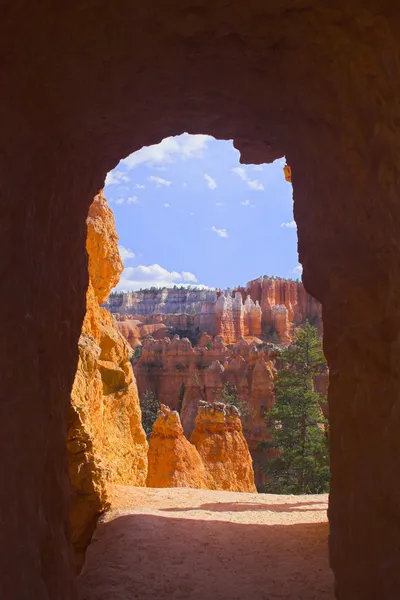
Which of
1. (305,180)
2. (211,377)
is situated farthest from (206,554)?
(211,377)

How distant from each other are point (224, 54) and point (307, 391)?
1604 centimetres

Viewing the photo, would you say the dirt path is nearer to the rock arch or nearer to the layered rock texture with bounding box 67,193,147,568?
the layered rock texture with bounding box 67,193,147,568

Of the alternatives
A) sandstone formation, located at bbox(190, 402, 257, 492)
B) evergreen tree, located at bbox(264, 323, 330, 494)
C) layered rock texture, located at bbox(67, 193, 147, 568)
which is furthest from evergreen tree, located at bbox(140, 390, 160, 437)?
layered rock texture, located at bbox(67, 193, 147, 568)

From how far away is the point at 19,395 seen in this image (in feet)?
8.88

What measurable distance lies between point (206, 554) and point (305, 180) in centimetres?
419

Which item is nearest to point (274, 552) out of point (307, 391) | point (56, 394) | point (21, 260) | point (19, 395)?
point (56, 394)

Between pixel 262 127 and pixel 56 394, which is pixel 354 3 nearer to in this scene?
pixel 262 127

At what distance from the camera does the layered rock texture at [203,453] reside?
1295 centimetres

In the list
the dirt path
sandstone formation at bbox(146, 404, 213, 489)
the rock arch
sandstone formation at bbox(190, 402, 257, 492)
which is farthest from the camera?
sandstone formation at bbox(190, 402, 257, 492)

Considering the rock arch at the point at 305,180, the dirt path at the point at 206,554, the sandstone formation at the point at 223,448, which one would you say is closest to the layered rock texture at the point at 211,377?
the sandstone formation at the point at 223,448

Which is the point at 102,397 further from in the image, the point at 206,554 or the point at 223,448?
the point at 223,448

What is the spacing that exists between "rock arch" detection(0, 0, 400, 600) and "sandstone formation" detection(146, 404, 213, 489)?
9632mm

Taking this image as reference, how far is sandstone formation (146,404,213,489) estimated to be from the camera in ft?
41.9

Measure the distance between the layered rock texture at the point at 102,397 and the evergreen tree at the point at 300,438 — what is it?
7881 mm
